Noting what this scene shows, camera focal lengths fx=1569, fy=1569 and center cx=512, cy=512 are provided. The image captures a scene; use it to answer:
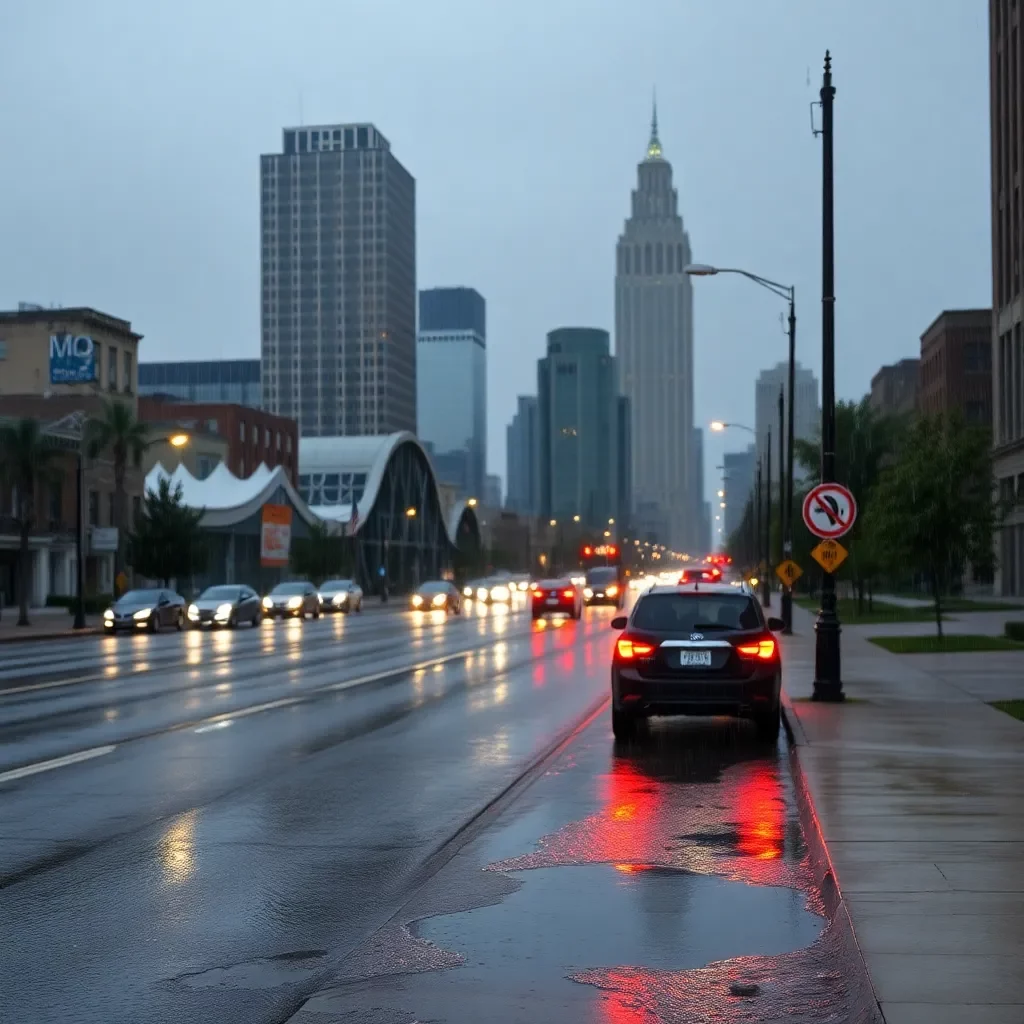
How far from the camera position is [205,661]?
32.3 metres

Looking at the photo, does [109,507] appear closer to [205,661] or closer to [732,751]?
[205,661]

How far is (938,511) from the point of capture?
35406 millimetres

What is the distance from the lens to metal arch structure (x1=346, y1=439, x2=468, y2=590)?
128 m

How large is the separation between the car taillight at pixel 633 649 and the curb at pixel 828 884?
184 cm

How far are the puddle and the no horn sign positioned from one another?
36.9 feet

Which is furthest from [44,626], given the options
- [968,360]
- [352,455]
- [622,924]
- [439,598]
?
[352,455]

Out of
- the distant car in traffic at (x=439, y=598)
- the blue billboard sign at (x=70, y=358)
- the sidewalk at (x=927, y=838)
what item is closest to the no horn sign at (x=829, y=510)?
the sidewalk at (x=927, y=838)

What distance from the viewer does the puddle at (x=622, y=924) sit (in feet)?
24.1

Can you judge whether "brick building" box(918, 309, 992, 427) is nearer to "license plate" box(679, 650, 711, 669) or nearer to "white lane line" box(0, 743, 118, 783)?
"license plate" box(679, 650, 711, 669)

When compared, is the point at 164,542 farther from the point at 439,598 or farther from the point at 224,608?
the point at 224,608

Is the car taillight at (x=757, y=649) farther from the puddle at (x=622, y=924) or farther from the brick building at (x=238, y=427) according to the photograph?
the brick building at (x=238, y=427)

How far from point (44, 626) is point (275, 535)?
34789 mm

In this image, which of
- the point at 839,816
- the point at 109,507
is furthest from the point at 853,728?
the point at 109,507

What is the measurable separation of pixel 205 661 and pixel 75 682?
6.28m
